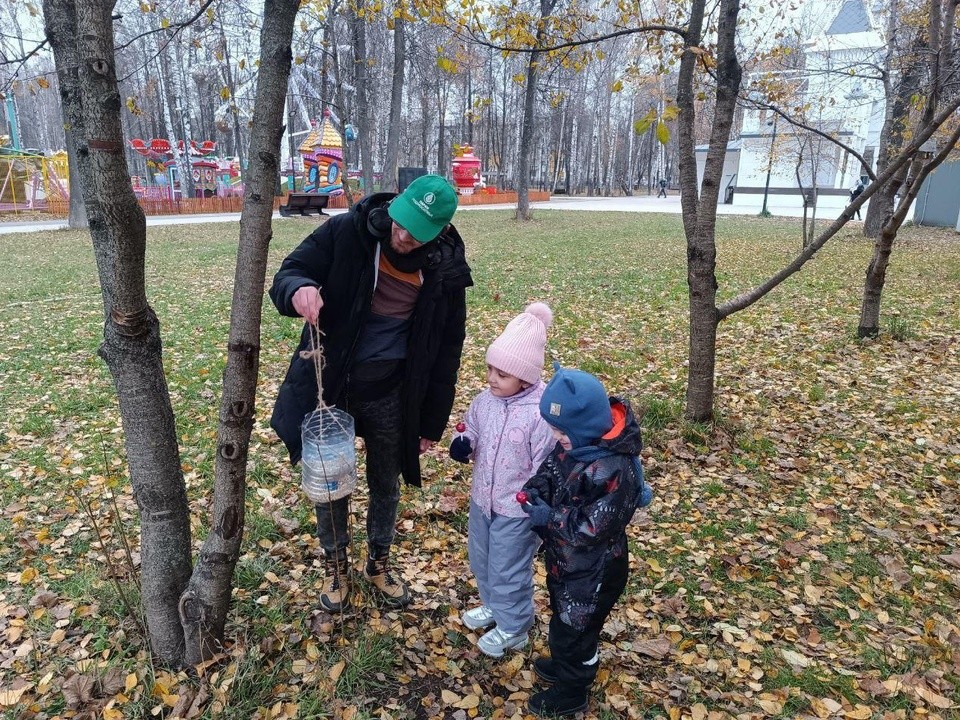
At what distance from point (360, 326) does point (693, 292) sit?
9.57ft

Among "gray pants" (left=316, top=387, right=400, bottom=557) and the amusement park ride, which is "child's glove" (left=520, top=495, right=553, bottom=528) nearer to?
"gray pants" (left=316, top=387, right=400, bottom=557)

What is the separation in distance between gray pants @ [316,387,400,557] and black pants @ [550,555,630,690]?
2.82 feet

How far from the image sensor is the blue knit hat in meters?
2.19

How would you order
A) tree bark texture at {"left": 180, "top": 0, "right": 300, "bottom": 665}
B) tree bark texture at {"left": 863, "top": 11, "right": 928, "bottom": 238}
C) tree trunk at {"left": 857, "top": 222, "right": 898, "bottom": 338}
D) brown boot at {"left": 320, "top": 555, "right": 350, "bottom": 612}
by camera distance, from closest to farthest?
tree bark texture at {"left": 180, "top": 0, "right": 300, "bottom": 665}
brown boot at {"left": 320, "top": 555, "right": 350, "bottom": 612}
tree trunk at {"left": 857, "top": 222, "right": 898, "bottom": 338}
tree bark texture at {"left": 863, "top": 11, "right": 928, "bottom": 238}

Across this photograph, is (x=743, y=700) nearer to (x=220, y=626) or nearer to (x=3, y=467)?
(x=220, y=626)

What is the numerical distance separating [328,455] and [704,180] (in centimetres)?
326

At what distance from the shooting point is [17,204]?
86.7 feet

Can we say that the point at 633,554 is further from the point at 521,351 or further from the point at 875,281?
the point at 875,281

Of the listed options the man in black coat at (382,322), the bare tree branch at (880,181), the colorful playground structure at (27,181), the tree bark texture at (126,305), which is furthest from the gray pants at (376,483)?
the colorful playground structure at (27,181)

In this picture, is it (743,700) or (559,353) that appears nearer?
(743,700)

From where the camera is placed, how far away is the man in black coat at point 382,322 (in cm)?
234

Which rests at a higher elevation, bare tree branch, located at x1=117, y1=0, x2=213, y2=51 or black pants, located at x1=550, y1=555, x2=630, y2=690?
bare tree branch, located at x1=117, y1=0, x2=213, y2=51

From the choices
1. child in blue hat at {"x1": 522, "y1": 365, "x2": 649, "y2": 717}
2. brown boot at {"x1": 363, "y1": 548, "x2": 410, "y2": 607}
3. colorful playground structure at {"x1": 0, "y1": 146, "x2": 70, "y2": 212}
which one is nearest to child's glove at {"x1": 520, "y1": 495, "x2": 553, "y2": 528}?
child in blue hat at {"x1": 522, "y1": 365, "x2": 649, "y2": 717}

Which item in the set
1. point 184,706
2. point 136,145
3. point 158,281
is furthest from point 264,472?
point 136,145
